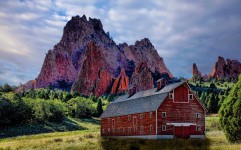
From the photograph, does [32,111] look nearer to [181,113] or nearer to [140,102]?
[140,102]

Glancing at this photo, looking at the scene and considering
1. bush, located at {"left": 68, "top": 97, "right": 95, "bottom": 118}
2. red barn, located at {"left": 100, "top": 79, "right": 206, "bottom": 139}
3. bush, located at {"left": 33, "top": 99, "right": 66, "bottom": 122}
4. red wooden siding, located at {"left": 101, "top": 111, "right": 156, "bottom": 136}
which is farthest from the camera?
bush, located at {"left": 68, "top": 97, "right": 95, "bottom": 118}

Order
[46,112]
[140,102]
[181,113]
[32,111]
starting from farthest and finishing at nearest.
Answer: [46,112] → [32,111] → [140,102] → [181,113]

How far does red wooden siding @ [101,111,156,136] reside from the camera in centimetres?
5386

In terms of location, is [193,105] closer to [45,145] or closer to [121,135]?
[121,135]

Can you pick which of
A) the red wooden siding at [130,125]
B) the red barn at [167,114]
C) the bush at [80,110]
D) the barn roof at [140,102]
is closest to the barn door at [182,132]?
the red barn at [167,114]

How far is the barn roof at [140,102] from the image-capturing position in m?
53.9

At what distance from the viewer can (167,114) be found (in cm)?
5316

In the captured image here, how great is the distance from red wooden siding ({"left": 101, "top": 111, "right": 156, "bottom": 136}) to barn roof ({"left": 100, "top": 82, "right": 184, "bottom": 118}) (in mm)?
866

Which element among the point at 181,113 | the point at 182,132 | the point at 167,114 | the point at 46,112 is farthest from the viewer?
the point at 46,112

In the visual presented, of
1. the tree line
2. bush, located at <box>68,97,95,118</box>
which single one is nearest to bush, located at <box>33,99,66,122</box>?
the tree line

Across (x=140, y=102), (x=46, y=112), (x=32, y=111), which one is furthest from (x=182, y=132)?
(x=46, y=112)

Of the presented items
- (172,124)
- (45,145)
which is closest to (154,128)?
(172,124)

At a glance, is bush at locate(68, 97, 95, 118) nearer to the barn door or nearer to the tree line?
the tree line

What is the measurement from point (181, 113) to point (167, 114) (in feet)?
7.77
